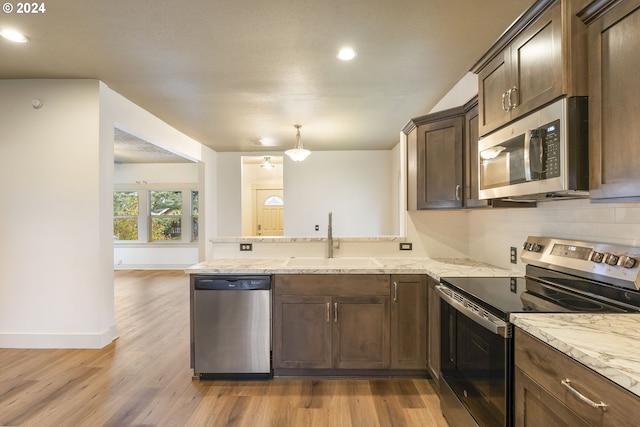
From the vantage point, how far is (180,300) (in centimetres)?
467

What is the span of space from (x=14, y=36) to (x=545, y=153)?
3568mm

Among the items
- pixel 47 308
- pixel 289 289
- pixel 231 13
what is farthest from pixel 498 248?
pixel 47 308

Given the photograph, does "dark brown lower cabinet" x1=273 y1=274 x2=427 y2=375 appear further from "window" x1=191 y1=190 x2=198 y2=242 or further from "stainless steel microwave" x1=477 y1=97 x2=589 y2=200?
"window" x1=191 y1=190 x2=198 y2=242

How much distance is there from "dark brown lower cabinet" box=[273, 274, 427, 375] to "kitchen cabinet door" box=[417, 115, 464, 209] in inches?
26.1

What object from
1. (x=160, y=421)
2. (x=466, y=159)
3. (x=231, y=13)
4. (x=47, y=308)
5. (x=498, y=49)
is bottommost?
(x=160, y=421)

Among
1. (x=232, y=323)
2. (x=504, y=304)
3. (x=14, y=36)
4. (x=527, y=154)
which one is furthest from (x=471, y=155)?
(x=14, y=36)

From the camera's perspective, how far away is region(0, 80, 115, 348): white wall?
299 cm

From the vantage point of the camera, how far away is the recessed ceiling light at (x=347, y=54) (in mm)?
2430

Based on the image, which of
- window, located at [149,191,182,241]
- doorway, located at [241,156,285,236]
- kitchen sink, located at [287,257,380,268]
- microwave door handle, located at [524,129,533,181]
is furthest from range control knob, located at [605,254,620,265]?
window, located at [149,191,182,241]

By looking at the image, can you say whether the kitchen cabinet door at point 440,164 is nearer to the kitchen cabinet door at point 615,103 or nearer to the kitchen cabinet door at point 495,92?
the kitchen cabinet door at point 495,92

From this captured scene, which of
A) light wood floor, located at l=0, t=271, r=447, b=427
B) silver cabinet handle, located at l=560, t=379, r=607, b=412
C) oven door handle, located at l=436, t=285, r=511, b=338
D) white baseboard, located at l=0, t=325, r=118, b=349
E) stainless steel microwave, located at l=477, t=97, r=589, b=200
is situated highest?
stainless steel microwave, located at l=477, t=97, r=589, b=200

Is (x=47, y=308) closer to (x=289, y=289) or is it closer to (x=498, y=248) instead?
(x=289, y=289)

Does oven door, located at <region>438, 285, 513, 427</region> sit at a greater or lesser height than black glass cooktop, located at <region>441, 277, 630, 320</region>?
lesser

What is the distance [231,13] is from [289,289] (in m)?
1.96
